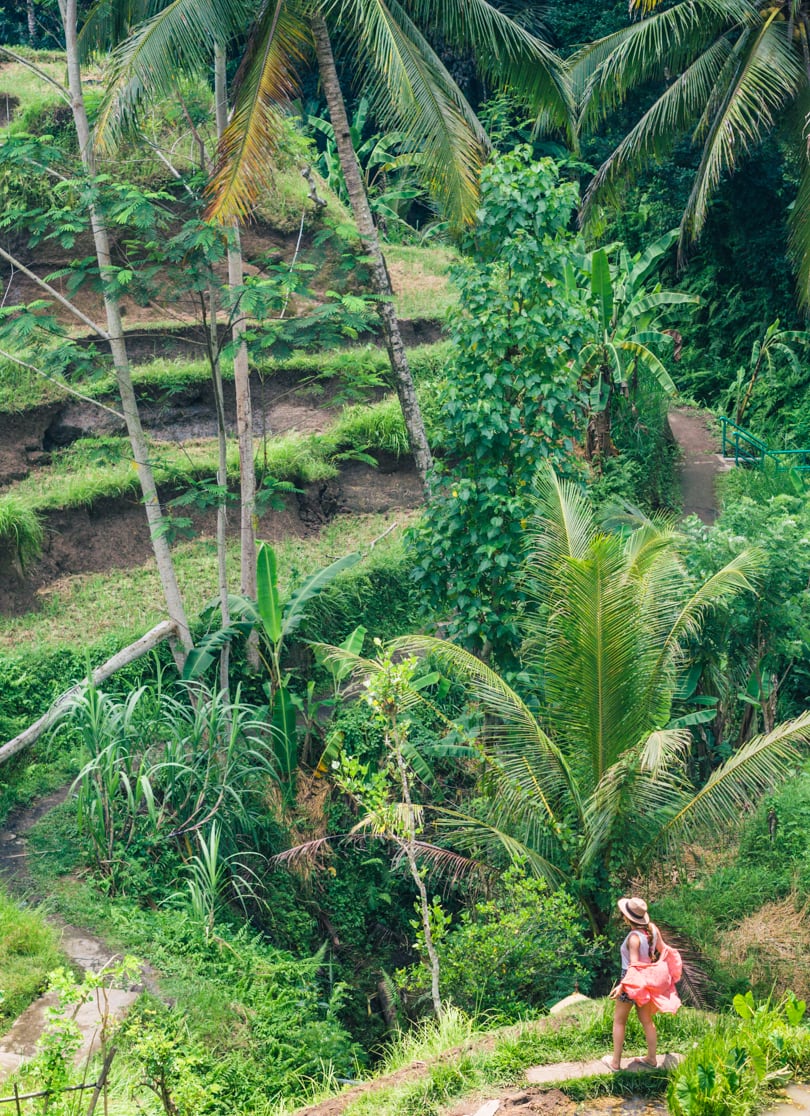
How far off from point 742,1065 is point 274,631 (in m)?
5.55

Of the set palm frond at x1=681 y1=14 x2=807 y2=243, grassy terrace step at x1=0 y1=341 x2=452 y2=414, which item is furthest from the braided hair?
palm frond at x1=681 y1=14 x2=807 y2=243

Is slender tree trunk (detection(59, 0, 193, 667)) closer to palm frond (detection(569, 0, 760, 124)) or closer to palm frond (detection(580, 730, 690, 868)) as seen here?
palm frond (detection(580, 730, 690, 868))

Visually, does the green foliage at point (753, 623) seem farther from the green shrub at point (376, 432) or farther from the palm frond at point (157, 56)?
the palm frond at point (157, 56)

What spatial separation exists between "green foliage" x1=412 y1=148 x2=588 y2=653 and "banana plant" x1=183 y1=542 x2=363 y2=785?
51.6 inches

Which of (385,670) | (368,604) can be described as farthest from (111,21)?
(385,670)

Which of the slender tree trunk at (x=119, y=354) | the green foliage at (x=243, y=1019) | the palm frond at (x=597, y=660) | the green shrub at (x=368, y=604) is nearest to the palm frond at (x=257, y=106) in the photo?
the slender tree trunk at (x=119, y=354)

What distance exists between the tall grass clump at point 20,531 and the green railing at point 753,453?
31.0ft

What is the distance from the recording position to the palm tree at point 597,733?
279 inches

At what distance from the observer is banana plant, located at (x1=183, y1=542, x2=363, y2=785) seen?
30.7 ft

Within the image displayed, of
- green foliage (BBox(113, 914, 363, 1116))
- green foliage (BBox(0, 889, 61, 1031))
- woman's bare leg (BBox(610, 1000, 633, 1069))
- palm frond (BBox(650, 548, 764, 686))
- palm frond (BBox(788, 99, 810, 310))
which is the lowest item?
green foliage (BBox(113, 914, 363, 1116))

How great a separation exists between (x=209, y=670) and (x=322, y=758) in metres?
1.91

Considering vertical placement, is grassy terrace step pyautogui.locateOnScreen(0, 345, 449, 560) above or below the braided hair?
below

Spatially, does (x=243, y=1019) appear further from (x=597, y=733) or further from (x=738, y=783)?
(x=738, y=783)

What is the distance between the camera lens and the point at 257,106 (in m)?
8.55
